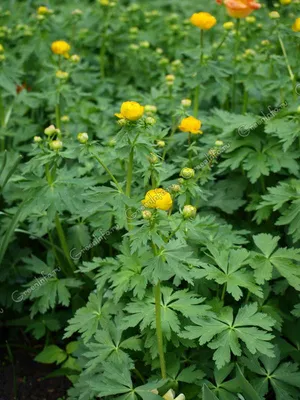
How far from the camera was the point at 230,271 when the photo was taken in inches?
85.6

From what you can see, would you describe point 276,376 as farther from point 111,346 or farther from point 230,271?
point 111,346

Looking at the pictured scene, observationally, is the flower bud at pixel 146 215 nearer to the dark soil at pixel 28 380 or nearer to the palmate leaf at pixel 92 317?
the palmate leaf at pixel 92 317

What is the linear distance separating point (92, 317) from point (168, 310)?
305 mm

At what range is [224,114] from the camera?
2.81m

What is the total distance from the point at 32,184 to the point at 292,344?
115 centimetres

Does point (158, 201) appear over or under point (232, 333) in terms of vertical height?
over

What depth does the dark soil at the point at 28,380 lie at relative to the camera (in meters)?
2.46

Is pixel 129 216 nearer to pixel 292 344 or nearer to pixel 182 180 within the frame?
pixel 182 180

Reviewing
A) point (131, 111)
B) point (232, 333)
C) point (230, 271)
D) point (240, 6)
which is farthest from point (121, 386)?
point (240, 6)

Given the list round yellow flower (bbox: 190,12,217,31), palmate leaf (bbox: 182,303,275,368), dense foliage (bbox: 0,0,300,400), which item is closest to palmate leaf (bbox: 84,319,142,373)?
dense foliage (bbox: 0,0,300,400)

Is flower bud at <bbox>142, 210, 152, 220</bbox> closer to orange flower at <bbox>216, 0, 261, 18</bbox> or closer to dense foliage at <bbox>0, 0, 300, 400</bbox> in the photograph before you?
dense foliage at <bbox>0, 0, 300, 400</bbox>

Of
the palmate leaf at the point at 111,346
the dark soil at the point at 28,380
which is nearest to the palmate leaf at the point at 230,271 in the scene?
the palmate leaf at the point at 111,346

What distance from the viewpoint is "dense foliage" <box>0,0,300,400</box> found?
2.05m

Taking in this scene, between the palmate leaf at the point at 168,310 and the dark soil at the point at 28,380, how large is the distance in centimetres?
53
